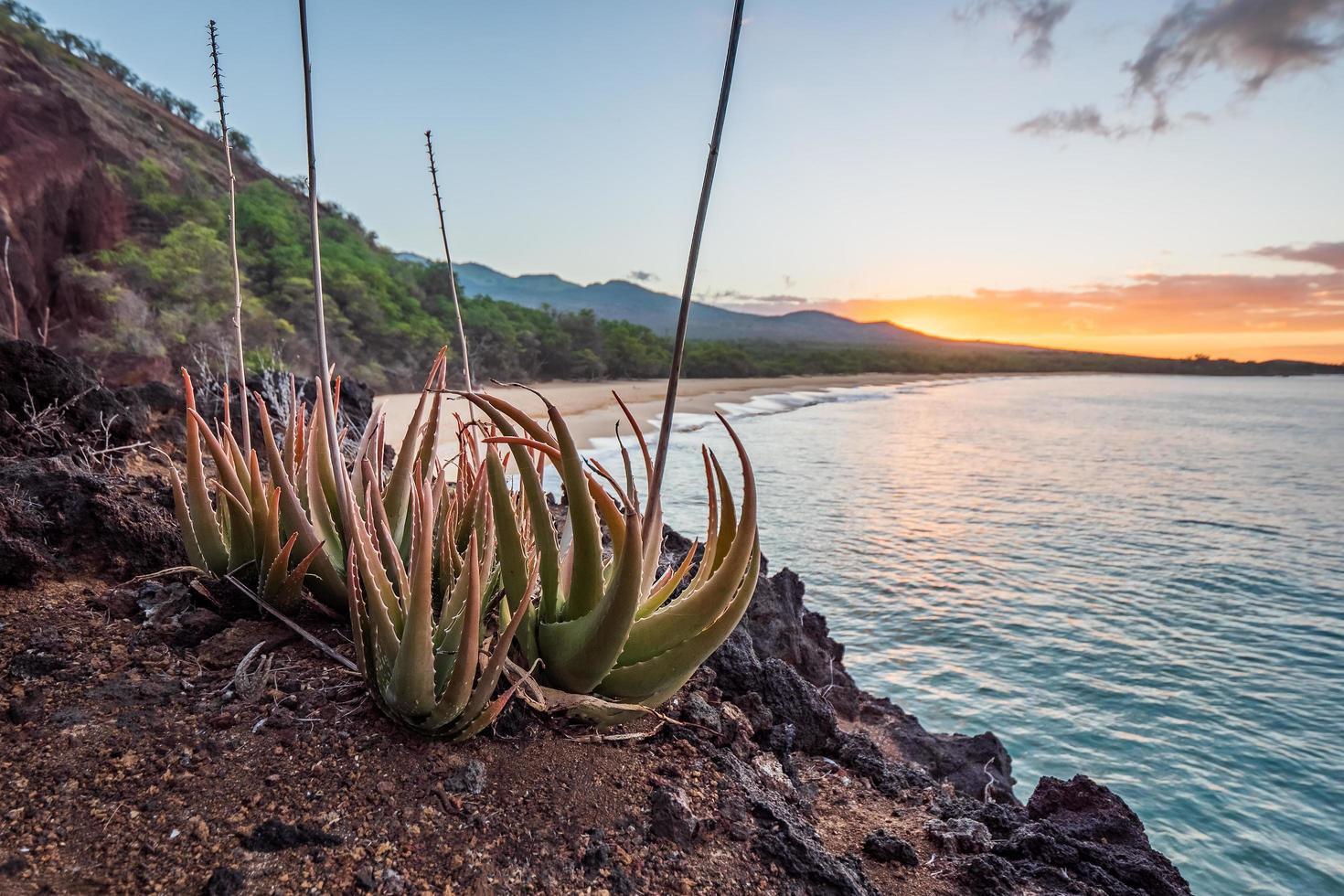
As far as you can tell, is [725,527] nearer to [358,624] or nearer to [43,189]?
[358,624]

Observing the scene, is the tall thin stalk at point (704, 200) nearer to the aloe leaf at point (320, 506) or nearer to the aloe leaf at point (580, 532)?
the aloe leaf at point (580, 532)

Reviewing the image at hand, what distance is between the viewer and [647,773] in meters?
1.72

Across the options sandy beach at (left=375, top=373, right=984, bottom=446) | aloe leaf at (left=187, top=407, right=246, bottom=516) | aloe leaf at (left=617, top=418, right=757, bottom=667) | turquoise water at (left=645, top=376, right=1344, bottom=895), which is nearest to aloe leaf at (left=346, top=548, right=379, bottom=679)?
aloe leaf at (left=617, top=418, right=757, bottom=667)

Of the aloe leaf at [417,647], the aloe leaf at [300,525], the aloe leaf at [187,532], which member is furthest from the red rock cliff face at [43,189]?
the aloe leaf at [417,647]

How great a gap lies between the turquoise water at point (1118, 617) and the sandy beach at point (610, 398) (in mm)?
2344

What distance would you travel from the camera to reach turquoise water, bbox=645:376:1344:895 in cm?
457

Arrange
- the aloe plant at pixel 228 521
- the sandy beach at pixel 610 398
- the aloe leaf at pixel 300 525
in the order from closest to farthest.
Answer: the aloe leaf at pixel 300 525 < the aloe plant at pixel 228 521 < the sandy beach at pixel 610 398

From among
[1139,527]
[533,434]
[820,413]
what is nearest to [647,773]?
[533,434]

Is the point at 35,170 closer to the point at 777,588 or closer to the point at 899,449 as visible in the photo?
the point at 777,588

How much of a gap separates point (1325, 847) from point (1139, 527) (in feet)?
26.8

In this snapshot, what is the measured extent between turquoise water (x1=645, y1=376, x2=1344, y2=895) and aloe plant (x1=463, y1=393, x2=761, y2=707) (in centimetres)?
379

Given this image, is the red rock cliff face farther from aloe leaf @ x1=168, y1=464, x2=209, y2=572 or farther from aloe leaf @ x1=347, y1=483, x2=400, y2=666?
aloe leaf @ x1=347, y1=483, x2=400, y2=666

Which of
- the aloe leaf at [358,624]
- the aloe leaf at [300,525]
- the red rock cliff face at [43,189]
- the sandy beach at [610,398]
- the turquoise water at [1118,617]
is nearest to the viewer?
the aloe leaf at [358,624]

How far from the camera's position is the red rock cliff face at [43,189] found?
1235 centimetres
